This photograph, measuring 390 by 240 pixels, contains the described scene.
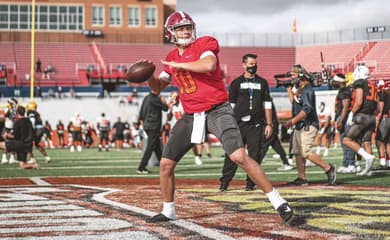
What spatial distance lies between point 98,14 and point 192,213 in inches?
1999

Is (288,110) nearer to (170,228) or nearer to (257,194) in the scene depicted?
(257,194)

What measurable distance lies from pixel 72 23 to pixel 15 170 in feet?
137

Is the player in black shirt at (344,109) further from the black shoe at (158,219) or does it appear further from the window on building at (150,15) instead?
the window on building at (150,15)

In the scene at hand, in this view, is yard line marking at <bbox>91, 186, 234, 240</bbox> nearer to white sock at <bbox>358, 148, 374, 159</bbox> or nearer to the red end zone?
the red end zone

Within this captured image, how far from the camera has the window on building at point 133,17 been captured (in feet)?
182

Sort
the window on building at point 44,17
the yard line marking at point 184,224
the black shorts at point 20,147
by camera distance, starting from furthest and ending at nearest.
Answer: the window on building at point 44,17, the black shorts at point 20,147, the yard line marking at point 184,224

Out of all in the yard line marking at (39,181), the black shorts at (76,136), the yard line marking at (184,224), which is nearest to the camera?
the yard line marking at (184,224)

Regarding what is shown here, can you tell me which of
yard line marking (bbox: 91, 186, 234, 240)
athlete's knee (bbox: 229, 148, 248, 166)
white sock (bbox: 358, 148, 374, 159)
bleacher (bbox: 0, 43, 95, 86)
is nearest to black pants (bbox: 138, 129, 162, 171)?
white sock (bbox: 358, 148, 374, 159)

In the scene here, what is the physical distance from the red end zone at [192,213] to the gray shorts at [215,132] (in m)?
0.63

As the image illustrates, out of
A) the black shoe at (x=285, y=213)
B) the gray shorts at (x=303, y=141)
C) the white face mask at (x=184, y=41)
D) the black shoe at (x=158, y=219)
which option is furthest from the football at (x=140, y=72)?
the gray shorts at (x=303, y=141)

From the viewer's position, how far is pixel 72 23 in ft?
178

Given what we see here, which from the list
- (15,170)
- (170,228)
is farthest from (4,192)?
(15,170)

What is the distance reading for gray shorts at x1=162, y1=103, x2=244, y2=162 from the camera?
18.3 feet

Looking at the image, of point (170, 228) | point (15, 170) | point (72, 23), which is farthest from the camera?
point (72, 23)
